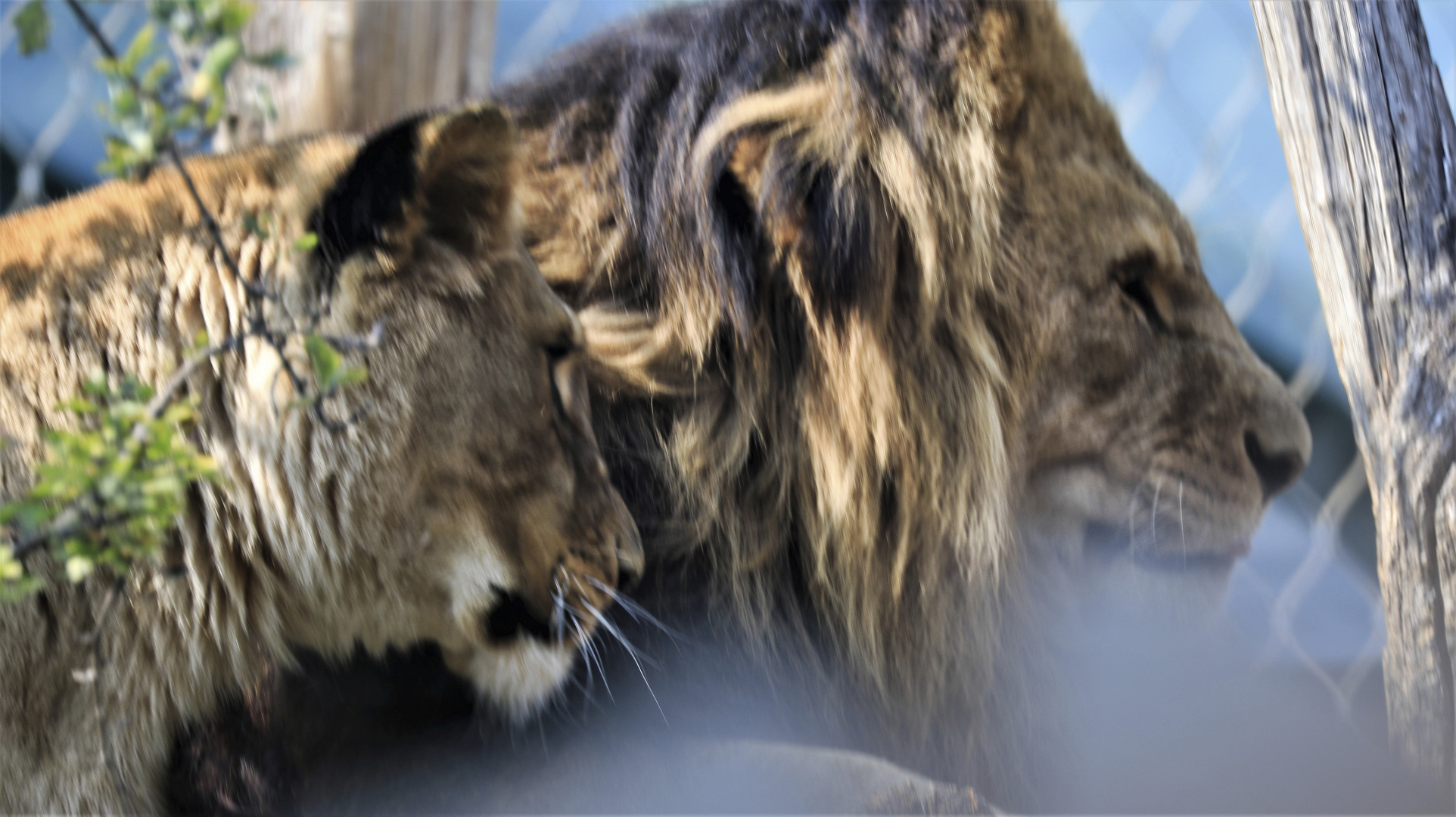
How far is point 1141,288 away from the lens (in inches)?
38.1

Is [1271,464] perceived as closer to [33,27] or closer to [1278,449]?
[1278,449]

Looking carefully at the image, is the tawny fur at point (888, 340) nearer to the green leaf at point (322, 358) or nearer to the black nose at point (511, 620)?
the black nose at point (511, 620)

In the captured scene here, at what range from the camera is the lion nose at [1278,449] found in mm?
948

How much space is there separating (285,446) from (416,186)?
0.16m

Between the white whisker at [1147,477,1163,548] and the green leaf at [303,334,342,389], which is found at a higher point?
the green leaf at [303,334,342,389]

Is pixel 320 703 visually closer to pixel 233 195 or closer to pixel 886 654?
pixel 233 195

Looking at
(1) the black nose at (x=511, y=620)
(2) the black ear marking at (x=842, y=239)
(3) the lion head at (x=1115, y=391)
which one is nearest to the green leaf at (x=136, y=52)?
(1) the black nose at (x=511, y=620)

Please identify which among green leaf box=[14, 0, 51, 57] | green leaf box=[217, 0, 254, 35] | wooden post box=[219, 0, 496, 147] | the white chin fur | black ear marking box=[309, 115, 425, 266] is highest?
wooden post box=[219, 0, 496, 147]

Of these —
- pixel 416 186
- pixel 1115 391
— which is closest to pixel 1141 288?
pixel 1115 391

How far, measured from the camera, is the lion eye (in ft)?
3.12

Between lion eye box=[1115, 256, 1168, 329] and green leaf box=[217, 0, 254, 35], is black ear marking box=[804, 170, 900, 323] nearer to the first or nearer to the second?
lion eye box=[1115, 256, 1168, 329]

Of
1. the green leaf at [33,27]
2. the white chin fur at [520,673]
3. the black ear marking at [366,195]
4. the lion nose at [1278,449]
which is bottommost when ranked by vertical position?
the white chin fur at [520,673]

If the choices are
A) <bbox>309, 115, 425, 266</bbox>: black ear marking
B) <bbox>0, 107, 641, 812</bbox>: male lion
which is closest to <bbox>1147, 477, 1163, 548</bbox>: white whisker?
<bbox>0, 107, 641, 812</bbox>: male lion

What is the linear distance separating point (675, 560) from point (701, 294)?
204 mm
